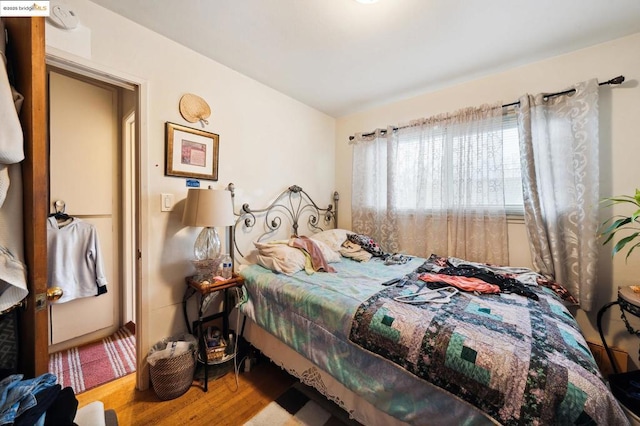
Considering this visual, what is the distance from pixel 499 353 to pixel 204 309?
2011mm

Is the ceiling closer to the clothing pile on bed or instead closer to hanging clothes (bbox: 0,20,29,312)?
hanging clothes (bbox: 0,20,29,312)

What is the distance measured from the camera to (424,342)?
3.39 ft

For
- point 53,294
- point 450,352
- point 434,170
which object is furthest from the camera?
point 434,170

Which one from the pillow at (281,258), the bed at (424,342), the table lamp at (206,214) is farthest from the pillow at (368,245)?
the table lamp at (206,214)

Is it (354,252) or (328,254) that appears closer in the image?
(328,254)

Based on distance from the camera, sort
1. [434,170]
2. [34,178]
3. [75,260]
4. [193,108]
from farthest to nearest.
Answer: [434,170] → [75,260] → [193,108] → [34,178]

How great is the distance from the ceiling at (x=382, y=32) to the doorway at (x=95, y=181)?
3.23 feet

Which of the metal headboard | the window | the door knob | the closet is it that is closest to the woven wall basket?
the metal headboard

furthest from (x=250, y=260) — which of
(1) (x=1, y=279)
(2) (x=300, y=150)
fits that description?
(1) (x=1, y=279)

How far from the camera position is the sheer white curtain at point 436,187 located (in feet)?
6.75

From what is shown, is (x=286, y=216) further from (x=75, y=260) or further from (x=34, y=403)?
(x=34, y=403)

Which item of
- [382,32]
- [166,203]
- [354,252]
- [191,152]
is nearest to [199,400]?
[166,203]

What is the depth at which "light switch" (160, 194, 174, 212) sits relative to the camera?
171cm

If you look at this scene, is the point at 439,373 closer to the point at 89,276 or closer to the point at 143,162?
the point at 143,162
